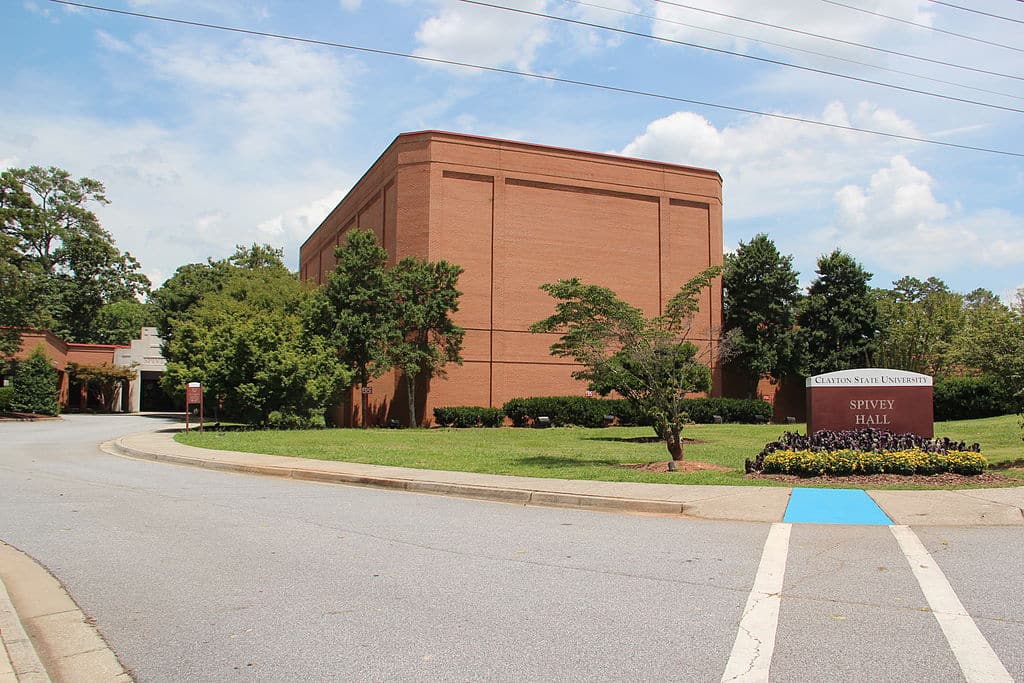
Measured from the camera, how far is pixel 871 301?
44531mm

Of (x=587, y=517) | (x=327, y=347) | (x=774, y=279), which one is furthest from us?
(x=774, y=279)

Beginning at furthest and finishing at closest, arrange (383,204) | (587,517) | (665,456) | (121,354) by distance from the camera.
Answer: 1. (121,354)
2. (383,204)
3. (665,456)
4. (587,517)

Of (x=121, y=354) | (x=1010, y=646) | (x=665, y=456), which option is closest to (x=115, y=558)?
(x=1010, y=646)

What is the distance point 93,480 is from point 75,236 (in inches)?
2382

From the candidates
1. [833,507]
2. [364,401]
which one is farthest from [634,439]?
[833,507]

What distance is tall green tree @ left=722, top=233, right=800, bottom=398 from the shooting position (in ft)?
139

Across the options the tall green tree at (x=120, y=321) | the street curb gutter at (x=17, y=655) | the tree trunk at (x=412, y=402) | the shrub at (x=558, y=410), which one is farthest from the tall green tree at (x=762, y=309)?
the tall green tree at (x=120, y=321)

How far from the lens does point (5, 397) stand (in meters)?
→ 47.9

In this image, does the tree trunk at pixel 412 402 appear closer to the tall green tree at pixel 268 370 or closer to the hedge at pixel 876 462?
the tall green tree at pixel 268 370

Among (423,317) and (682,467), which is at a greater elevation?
(423,317)

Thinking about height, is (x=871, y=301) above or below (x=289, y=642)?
above

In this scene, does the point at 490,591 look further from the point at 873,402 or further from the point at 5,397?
the point at 5,397

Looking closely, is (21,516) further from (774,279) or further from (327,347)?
(774,279)

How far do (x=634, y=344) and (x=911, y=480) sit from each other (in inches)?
223
